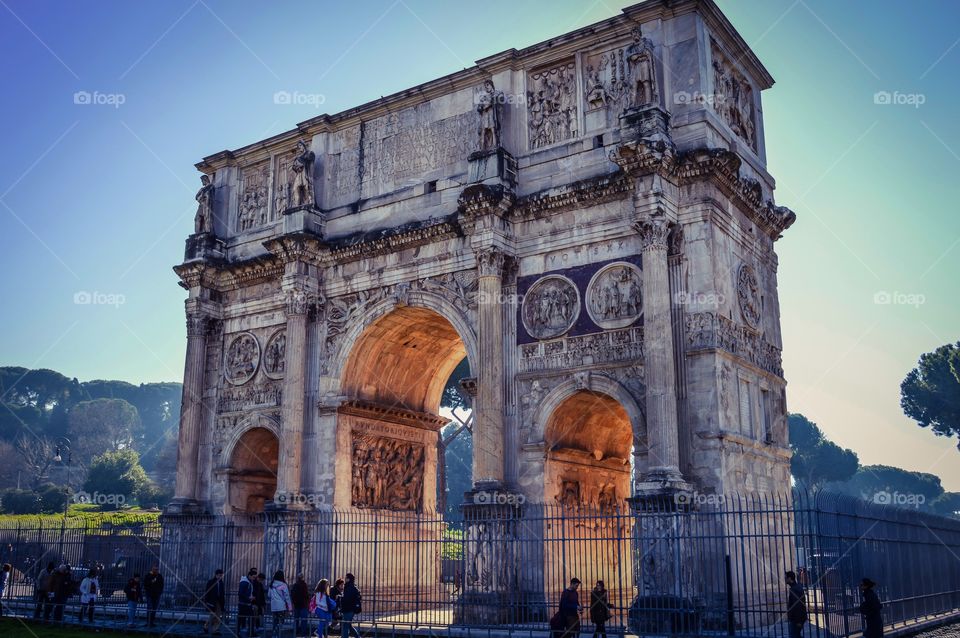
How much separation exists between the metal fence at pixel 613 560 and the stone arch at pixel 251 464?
66cm

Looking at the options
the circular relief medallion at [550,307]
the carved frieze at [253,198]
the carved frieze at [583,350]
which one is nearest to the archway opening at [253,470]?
the carved frieze at [253,198]

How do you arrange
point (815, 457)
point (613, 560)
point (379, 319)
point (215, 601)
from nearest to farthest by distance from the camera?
1. point (215, 601)
2. point (613, 560)
3. point (379, 319)
4. point (815, 457)

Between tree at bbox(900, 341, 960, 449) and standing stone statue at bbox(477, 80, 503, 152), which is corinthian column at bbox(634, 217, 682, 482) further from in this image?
tree at bbox(900, 341, 960, 449)

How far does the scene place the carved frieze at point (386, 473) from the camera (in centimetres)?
2109

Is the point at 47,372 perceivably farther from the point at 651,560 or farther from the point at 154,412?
the point at 651,560

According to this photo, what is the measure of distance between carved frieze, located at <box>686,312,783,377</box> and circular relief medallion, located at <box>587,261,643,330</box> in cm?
112

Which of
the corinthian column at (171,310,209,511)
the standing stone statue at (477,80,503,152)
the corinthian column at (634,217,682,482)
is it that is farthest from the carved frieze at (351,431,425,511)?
the corinthian column at (634,217,682,482)

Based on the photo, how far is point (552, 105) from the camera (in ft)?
63.6

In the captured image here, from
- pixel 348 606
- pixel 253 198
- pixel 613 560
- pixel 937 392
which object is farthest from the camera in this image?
pixel 937 392

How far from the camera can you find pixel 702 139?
1733 centimetres

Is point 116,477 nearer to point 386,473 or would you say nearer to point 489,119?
point 386,473

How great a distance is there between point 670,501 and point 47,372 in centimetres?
9794

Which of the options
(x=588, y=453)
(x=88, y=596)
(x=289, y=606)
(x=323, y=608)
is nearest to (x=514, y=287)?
(x=588, y=453)

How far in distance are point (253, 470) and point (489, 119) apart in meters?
10.7
